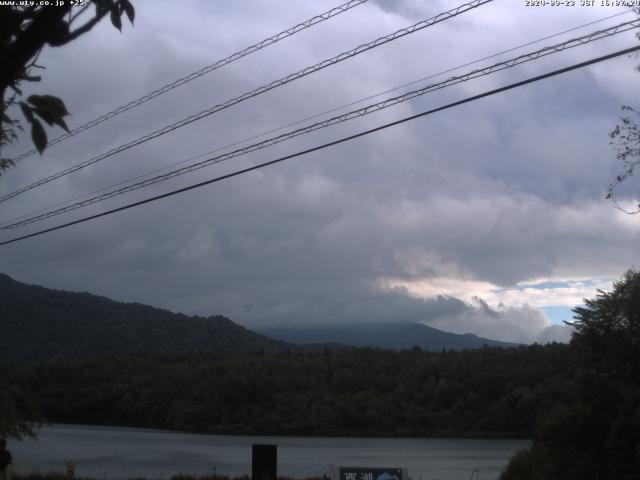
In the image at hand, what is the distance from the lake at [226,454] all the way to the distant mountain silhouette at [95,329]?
130ft

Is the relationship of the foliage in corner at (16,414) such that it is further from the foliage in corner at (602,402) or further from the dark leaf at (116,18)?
the dark leaf at (116,18)

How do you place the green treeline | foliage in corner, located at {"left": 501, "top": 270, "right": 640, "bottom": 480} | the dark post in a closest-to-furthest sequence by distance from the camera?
the dark post < foliage in corner, located at {"left": 501, "top": 270, "right": 640, "bottom": 480} < the green treeline

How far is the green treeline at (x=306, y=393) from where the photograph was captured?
6022 cm

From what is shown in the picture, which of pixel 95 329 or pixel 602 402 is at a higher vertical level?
pixel 95 329

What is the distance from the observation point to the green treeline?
6022 cm

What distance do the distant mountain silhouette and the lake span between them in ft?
130

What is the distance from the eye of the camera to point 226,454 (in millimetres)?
52750

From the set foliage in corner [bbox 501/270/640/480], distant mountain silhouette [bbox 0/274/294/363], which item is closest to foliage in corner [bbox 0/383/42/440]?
foliage in corner [bbox 501/270/640/480]

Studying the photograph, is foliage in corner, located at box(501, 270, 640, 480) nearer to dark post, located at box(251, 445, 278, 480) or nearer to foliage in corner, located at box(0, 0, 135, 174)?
dark post, located at box(251, 445, 278, 480)

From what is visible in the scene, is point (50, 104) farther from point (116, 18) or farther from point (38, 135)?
point (116, 18)

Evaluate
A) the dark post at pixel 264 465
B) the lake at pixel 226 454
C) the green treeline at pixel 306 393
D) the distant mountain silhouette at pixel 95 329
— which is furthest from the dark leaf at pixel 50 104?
the distant mountain silhouette at pixel 95 329

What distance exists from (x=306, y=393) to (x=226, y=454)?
20751 millimetres

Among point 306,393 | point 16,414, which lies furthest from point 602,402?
point 306,393

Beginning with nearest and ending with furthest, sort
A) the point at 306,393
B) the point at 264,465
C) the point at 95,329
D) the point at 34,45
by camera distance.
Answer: the point at 34,45 → the point at 264,465 → the point at 306,393 → the point at 95,329
